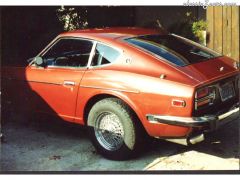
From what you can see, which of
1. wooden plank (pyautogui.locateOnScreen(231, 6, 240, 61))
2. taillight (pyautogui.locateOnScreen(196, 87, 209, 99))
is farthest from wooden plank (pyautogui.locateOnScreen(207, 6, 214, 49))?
taillight (pyautogui.locateOnScreen(196, 87, 209, 99))

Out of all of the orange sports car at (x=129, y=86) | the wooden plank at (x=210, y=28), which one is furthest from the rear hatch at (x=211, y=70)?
the wooden plank at (x=210, y=28)

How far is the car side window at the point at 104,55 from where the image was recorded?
181 inches

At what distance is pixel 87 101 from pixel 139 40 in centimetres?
95

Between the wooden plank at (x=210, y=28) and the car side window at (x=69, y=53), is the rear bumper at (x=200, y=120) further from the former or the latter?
the wooden plank at (x=210, y=28)

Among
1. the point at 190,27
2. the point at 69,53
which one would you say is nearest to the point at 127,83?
the point at 69,53

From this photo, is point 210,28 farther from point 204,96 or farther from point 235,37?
point 204,96

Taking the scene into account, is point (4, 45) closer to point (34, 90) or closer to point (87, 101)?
point (34, 90)

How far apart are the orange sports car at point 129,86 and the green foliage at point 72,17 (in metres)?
2.08

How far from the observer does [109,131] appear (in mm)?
4594

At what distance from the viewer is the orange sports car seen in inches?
159

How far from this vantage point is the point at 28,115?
5.52 metres

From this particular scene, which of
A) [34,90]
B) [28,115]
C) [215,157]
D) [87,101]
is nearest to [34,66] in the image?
[34,90]

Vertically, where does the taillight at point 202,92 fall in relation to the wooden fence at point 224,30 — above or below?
below

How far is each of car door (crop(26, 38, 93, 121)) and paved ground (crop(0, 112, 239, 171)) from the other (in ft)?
1.22
